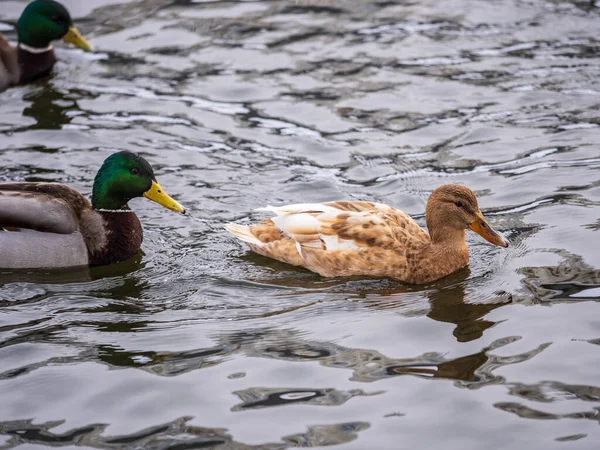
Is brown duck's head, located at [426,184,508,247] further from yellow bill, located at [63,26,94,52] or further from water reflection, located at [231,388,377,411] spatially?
yellow bill, located at [63,26,94,52]

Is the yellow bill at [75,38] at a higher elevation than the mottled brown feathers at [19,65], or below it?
higher

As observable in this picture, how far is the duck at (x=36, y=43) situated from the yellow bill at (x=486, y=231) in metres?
6.88

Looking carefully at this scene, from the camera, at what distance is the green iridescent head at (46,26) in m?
12.4

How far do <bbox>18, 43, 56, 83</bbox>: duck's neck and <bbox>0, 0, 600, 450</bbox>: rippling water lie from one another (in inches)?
15.5

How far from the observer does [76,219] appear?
826 cm

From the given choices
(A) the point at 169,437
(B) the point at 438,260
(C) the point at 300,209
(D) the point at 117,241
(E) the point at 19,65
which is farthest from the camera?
(E) the point at 19,65

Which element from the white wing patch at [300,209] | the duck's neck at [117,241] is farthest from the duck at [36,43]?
the white wing patch at [300,209]

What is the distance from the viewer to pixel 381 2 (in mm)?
14461

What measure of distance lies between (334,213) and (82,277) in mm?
2109

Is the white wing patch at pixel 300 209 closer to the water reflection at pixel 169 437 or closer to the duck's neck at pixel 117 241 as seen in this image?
the duck's neck at pixel 117 241

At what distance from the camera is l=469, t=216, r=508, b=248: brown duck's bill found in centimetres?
763

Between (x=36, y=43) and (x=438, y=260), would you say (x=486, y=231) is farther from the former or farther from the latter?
(x=36, y=43)

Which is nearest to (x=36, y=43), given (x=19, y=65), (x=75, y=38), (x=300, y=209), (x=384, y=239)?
(x=19, y=65)

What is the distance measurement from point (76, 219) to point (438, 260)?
9.95ft
